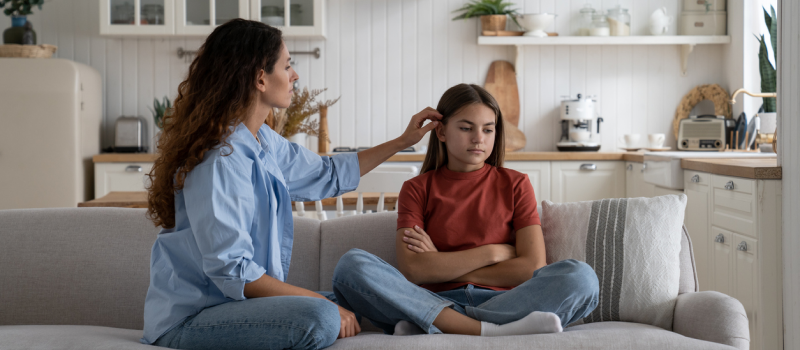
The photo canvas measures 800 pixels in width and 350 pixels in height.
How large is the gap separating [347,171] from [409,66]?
2532 millimetres

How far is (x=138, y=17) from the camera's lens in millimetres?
3727

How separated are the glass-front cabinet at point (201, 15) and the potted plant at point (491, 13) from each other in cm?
94

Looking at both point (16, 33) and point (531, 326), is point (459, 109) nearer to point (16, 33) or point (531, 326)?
point (531, 326)

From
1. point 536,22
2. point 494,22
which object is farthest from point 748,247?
point 494,22

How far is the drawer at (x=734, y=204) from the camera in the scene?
7.07 feet

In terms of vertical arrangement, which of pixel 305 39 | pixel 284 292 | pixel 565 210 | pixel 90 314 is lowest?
pixel 90 314

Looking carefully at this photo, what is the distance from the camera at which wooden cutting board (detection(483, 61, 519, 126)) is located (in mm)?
4027

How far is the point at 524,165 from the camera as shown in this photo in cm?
360

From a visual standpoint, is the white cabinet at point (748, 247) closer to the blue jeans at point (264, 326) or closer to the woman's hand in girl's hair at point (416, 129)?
the woman's hand in girl's hair at point (416, 129)

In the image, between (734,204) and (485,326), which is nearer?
(485,326)

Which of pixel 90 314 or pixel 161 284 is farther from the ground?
pixel 161 284

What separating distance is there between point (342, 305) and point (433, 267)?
234mm

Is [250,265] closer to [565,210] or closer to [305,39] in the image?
[565,210]

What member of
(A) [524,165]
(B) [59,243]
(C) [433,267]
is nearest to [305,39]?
(A) [524,165]
